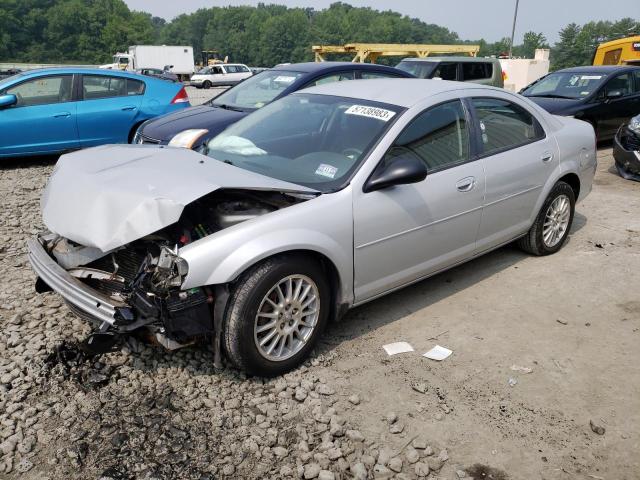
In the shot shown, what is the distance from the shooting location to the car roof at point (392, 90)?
3908 mm

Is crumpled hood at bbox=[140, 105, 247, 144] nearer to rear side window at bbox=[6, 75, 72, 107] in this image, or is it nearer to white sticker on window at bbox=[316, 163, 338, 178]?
rear side window at bbox=[6, 75, 72, 107]

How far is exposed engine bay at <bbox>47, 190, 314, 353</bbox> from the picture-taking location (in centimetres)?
284

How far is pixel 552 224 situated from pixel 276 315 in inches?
124

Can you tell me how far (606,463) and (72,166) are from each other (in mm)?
3504

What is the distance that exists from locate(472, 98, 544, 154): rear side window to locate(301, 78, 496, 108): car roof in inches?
7.1

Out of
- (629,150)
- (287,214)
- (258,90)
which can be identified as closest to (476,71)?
(629,150)

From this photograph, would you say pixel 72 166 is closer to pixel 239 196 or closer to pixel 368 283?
pixel 239 196

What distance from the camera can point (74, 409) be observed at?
9.75 ft

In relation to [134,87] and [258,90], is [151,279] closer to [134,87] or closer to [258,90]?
[258,90]

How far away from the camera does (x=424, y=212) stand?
12.2ft

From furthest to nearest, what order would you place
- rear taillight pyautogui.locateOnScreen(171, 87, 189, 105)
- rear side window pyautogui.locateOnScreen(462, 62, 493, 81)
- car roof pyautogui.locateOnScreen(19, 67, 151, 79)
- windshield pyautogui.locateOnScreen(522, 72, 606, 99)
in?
rear side window pyautogui.locateOnScreen(462, 62, 493, 81)
windshield pyautogui.locateOnScreen(522, 72, 606, 99)
rear taillight pyautogui.locateOnScreen(171, 87, 189, 105)
car roof pyautogui.locateOnScreen(19, 67, 151, 79)

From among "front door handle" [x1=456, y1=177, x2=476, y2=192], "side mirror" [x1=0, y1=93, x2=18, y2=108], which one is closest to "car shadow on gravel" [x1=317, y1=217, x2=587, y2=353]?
"front door handle" [x1=456, y1=177, x2=476, y2=192]

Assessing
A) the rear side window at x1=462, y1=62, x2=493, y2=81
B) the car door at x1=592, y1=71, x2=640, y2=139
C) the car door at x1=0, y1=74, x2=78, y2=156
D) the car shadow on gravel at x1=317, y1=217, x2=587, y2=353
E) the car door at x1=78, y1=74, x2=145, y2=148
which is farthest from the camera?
the rear side window at x1=462, y1=62, x2=493, y2=81

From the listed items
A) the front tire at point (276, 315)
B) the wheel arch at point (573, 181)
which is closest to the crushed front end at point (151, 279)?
the front tire at point (276, 315)
